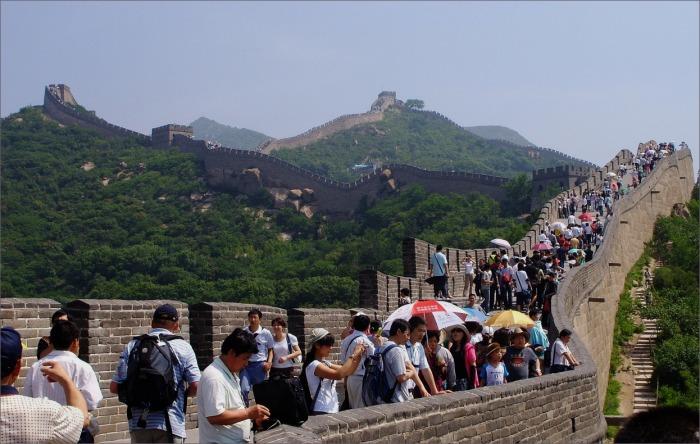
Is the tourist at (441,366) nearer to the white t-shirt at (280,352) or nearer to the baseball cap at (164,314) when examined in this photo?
the white t-shirt at (280,352)

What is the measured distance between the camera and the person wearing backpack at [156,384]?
6750 millimetres

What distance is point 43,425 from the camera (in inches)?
184

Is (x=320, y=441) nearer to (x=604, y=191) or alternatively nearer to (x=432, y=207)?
(x=604, y=191)

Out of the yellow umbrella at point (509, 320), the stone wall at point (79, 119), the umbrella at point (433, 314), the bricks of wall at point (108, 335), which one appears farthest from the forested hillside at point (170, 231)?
the bricks of wall at point (108, 335)

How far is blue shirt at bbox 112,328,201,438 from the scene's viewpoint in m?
6.84

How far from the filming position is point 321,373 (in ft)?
26.0

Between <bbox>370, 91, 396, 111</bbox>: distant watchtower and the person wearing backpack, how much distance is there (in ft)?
438

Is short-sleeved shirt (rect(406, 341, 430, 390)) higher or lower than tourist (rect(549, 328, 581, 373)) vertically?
higher

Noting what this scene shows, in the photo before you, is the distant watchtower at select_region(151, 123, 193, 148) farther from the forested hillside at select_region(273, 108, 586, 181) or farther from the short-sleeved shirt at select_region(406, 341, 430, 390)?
the short-sleeved shirt at select_region(406, 341, 430, 390)

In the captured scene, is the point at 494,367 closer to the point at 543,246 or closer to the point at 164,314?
the point at 164,314

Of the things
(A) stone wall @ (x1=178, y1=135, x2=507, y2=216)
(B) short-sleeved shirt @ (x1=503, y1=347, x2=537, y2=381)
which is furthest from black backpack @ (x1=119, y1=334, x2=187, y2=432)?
(A) stone wall @ (x1=178, y1=135, x2=507, y2=216)

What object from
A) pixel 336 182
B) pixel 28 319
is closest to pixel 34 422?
pixel 28 319

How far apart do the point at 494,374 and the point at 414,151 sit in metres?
120

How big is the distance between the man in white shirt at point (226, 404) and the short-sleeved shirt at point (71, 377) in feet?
1.76
